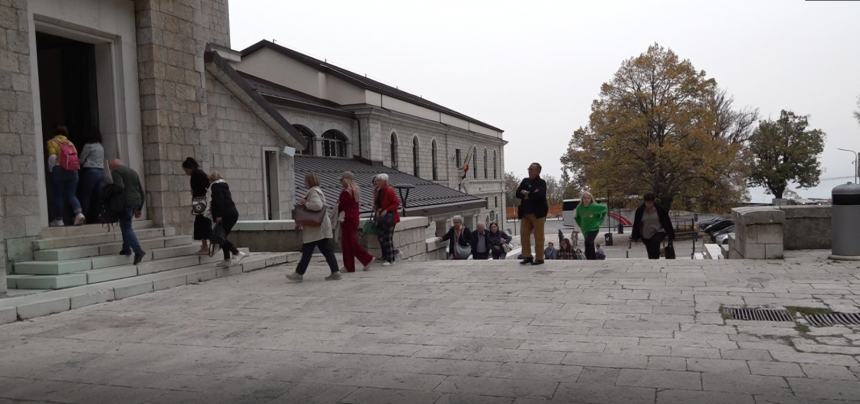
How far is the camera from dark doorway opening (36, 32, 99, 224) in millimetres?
10680

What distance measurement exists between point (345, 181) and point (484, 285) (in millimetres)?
2843

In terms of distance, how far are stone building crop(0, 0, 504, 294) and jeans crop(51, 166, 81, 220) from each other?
0.60ft

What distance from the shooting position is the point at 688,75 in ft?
125

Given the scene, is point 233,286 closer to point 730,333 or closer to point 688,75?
point 730,333

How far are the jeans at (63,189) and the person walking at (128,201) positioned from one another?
2.25 feet

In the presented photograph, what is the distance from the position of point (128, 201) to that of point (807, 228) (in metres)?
10.6

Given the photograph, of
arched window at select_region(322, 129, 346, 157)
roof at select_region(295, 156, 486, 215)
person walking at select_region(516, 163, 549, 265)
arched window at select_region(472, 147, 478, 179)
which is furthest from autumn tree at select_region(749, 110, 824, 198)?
Answer: person walking at select_region(516, 163, 549, 265)

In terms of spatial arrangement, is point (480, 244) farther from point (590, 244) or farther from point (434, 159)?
point (434, 159)

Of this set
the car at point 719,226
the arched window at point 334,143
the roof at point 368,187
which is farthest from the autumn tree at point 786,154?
the arched window at point 334,143

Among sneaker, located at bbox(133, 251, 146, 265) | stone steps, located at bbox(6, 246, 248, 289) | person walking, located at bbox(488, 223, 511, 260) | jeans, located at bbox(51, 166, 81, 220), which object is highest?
jeans, located at bbox(51, 166, 81, 220)

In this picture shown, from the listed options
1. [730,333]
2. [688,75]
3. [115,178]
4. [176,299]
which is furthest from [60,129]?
[688,75]

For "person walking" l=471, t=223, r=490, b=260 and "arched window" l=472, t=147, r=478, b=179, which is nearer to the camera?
"person walking" l=471, t=223, r=490, b=260

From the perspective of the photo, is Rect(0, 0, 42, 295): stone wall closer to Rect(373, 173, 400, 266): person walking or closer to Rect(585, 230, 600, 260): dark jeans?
Rect(373, 173, 400, 266): person walking

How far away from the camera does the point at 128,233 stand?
29.9ft
